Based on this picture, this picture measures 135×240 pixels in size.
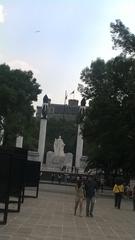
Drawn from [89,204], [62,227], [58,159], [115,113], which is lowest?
[62,227]

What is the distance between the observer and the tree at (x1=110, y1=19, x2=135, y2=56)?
5172 centimetres

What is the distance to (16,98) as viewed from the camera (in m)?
71.2

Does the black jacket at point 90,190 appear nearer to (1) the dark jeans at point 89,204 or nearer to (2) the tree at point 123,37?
→ (1) the dark jeans at point 89,204

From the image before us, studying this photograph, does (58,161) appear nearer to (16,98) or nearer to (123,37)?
(16,98)

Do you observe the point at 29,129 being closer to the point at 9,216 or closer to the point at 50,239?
the point at 9,216

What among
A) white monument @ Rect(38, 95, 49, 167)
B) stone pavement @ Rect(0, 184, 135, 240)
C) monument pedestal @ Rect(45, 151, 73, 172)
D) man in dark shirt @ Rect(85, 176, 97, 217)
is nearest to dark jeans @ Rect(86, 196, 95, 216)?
man in dark shirt @ Rect(85, 176, 97, 217)

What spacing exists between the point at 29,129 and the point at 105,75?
2316 cm

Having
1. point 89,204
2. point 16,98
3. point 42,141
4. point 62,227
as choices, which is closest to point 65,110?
point 42,141

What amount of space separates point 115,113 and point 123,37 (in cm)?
685

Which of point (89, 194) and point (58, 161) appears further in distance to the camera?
point (58, 161)

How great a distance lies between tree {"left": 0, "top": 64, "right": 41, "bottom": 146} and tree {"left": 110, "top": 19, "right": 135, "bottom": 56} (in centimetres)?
2062

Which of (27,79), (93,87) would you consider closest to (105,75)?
(93,87)

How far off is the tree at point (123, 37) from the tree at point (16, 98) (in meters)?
20.6

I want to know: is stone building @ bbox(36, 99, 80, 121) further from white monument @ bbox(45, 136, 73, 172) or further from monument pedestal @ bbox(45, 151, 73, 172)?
monument pedestal @ bbox(45, 151, 73, 172)
